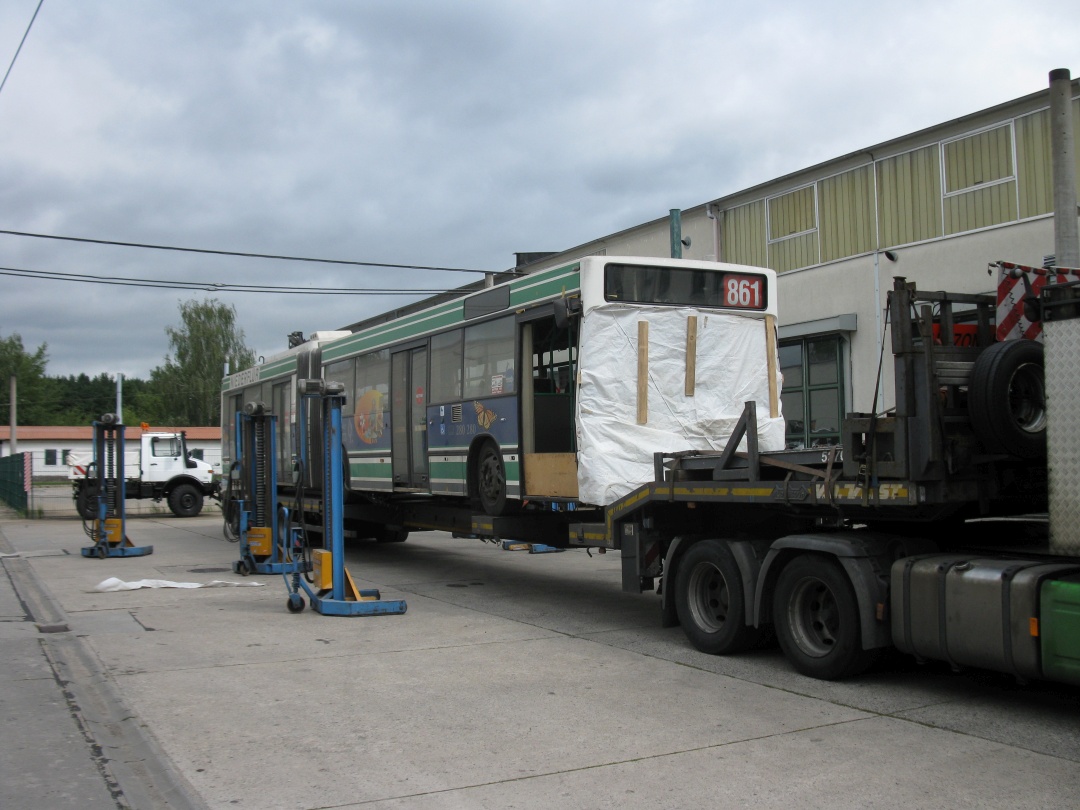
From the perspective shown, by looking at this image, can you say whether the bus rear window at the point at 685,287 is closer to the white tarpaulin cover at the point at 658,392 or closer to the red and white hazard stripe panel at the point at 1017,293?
the white tarpaulin cover at the point at 658,392

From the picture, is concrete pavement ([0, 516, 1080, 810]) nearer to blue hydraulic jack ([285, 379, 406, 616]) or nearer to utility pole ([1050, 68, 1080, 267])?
blue hydraulic jack ([285, 379, 406, 616])

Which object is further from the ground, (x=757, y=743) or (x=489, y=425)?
(x=489, y=425)

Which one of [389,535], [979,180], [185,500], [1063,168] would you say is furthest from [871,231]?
[185,500]

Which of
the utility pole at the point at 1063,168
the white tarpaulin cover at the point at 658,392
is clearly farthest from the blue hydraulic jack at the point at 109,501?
the utility pole at the point at 1063,168

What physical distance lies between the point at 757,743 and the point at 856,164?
1556 centimetres

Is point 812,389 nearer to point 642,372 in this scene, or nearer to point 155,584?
point 642,372

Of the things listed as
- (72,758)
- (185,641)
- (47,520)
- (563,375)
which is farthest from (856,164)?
(47,520)

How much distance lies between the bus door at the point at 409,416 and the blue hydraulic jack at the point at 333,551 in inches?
93.6

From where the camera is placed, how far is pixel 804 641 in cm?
756

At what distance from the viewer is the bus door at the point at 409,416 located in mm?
13438

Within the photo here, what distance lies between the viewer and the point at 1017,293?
7250 mm

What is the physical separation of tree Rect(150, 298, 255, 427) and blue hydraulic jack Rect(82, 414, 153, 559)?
195 ft

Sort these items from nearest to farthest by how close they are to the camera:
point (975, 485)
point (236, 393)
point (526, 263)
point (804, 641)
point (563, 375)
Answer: point (975, 485)
point (804, 641)
point (563, 375)
point (236, 393)
point (526, 263)

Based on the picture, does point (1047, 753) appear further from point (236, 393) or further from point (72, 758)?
point (236, 393)
